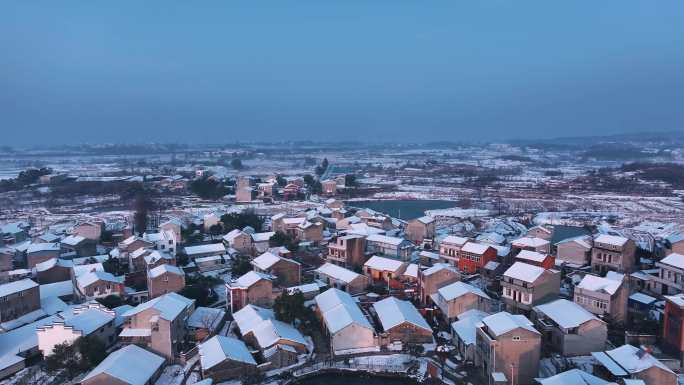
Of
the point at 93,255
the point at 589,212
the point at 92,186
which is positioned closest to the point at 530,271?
the point at 93,255

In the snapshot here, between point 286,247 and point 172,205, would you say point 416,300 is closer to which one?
point 286,247

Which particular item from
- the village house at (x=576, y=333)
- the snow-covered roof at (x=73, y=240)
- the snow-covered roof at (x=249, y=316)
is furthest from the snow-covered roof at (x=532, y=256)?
the snow-covered roof at (x=73, y=240)

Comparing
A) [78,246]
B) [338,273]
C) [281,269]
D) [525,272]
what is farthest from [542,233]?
[78,246]

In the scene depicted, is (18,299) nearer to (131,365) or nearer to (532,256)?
(131,365)

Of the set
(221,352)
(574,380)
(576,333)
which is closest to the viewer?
(574,380)

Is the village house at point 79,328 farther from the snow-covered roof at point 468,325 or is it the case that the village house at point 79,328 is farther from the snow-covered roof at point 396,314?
the snow-covered roof at point 468,325
